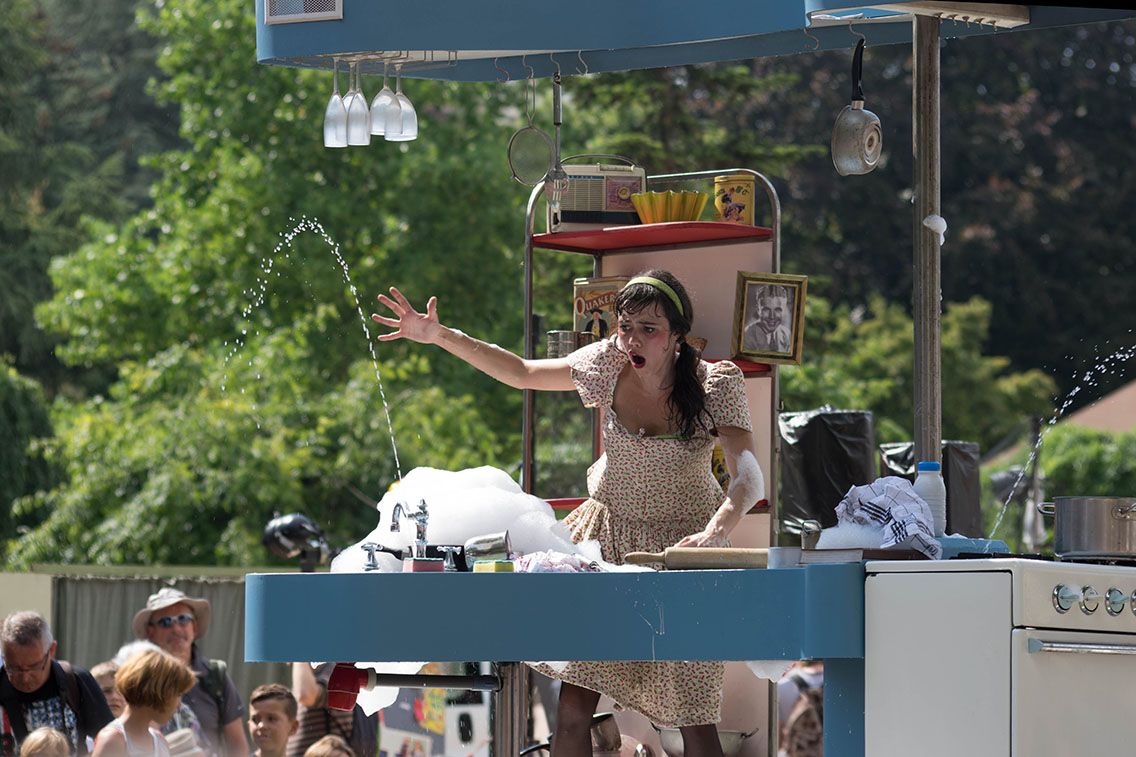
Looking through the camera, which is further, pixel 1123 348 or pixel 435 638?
pixel 1123 348

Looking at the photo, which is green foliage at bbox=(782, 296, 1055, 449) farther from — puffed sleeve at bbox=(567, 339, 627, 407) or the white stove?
the white stove

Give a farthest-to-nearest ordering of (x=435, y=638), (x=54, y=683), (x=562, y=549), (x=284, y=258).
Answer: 1. (x=284, y=258)
2. (x=54, y=683)
3. (x=562, y=549)
4. (x=435, y=638)

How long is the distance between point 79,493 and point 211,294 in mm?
2842

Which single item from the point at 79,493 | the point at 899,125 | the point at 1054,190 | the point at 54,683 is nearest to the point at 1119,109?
the point at 1054,190

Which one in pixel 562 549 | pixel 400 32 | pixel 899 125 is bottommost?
pixel 562 549

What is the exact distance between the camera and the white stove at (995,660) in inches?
169

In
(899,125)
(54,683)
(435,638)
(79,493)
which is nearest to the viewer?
(435,638)

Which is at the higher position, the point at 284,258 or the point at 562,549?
the point at 284,258

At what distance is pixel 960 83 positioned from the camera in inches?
1191

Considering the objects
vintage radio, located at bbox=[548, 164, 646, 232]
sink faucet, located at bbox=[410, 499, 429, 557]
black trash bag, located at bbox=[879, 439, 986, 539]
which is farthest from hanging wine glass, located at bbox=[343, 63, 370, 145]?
black trash bag, located at bbox=[879, 439, 986, 539]

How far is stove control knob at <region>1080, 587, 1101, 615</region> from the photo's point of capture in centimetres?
446

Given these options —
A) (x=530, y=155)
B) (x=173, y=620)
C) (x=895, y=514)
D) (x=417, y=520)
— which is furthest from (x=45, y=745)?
(x=895, y=514)

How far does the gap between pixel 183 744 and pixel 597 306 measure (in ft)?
6.92

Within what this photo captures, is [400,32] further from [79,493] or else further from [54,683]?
[79,493]
